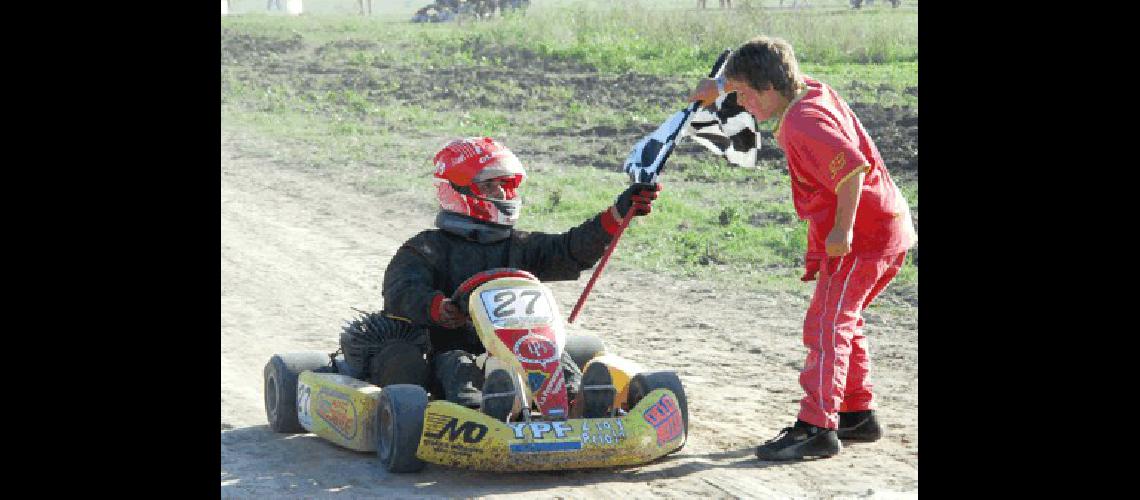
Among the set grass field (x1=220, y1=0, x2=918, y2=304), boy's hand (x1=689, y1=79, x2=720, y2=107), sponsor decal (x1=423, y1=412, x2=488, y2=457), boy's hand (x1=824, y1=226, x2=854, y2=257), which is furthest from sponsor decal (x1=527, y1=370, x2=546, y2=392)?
grass field (x1=220, y1=0, x2=918, y2=304)

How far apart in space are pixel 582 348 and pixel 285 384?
1.39m

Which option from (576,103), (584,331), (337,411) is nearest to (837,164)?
(337,411)

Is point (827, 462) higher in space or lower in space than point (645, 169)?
lower

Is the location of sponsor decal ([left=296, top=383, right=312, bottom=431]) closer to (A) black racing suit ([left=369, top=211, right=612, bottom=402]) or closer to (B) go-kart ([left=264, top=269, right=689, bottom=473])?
(B) go-kart ([left=264, top=269, right=689, bottom=473])

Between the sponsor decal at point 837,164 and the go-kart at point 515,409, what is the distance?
3.78 ft

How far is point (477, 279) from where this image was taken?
6203 mm

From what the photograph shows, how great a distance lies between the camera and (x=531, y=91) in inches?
771

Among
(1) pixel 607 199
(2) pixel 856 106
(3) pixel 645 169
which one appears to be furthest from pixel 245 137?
(3) pixel 645 169

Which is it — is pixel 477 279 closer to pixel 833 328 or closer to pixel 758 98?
pixel 758 98

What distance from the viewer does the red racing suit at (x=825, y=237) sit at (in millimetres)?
6004

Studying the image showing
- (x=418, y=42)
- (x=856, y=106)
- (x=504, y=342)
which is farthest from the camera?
(x=418, y=42)

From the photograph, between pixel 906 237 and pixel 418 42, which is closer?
pixel 906 237

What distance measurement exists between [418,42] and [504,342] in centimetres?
2059

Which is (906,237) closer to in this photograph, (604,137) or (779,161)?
(779,161)
